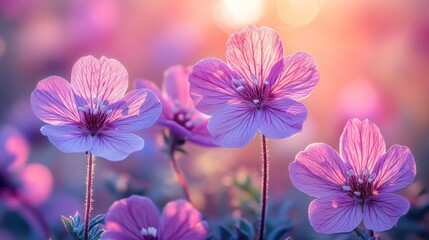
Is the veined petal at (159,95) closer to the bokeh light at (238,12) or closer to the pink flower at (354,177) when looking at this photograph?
the pink flower at (354,177)

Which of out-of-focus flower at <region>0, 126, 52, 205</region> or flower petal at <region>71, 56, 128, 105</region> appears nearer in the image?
flower petal at <region>71, 56, 128, 105</region>

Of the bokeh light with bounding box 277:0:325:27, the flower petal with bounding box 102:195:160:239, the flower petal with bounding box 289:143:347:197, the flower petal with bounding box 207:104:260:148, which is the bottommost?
the flower petal with bounding box 102:195:160:239

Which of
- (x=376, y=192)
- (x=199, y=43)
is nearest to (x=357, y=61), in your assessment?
(x=199, y=43)

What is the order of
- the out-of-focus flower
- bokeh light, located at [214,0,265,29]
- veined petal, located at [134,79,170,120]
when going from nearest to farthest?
1. veined petal, located at [134,79,170,120]
2. the out-of-focus flower
3. bokeh light, located at [214,0,265,29]

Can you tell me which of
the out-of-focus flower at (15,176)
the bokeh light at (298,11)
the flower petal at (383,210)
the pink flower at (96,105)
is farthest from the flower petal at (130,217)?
the bokeh light at (298,11)

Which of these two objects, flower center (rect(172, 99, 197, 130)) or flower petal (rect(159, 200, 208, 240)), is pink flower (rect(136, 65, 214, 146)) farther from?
flower petal (rect(159, 200, 208, 240))

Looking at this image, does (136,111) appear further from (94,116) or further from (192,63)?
(192,63)

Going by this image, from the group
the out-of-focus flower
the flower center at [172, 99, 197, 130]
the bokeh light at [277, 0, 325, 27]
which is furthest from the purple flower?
the bokeh light at [277, 0, 325, 27]
